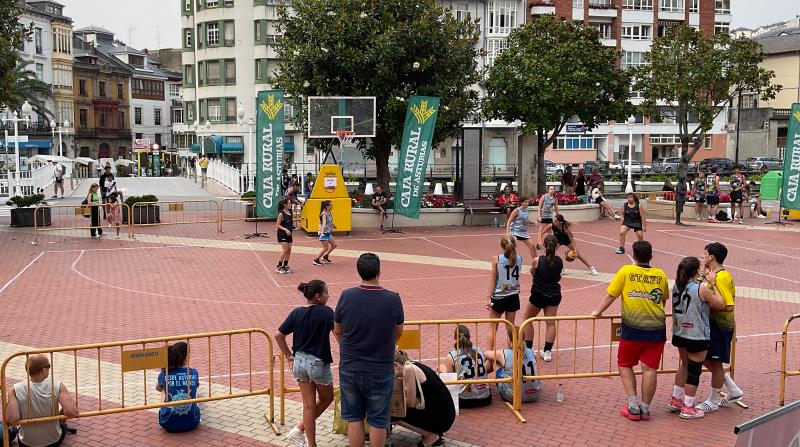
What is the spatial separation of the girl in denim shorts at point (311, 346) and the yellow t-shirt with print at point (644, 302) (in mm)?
2940

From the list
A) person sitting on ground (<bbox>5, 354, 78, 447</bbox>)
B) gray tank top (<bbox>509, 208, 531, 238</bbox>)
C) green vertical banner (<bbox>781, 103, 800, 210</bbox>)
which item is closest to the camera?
person sitting on ground (<bbox>5, 354, 78, 447</bbox>)

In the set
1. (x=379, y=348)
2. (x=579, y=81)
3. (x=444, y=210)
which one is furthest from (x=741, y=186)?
(x=379, y=348)

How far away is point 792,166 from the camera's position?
26219 millimetres

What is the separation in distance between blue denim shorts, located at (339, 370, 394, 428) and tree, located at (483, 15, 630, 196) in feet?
79.1

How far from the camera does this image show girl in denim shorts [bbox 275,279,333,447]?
24.4 ft

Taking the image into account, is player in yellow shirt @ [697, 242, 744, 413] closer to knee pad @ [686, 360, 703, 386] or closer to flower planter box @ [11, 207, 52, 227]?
knee pad @ [686, 360, 703, 386]

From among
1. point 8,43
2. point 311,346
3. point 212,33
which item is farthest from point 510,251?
point 212,33

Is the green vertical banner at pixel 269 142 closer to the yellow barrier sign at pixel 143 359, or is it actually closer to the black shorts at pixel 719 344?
the yellow barrier sign at pixel 143 359

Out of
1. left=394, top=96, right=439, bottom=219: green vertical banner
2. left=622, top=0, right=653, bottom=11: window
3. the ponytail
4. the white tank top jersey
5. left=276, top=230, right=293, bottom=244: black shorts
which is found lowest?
left=276, top=230, right=293, bottom=244: black shorts

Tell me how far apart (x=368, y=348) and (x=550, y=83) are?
81.0 feet

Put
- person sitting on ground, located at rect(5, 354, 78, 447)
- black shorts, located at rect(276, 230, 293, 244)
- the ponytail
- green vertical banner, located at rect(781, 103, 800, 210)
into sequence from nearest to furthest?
person sitting on ground, located at rect(5, 354, 78, 447)
the ponytail
black shorts, located at rect(276, 230, 293, 244)
green vertical banner, located at rect(781, 103, 800, 210)

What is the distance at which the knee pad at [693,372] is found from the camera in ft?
28.0

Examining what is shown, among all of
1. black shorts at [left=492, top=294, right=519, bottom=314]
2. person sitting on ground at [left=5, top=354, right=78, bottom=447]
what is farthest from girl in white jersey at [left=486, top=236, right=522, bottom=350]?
person sitting on ground at [left=5, top=354, right=78, bottom=447]

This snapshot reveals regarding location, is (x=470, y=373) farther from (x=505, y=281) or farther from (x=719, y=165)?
(x=719, y=165)
